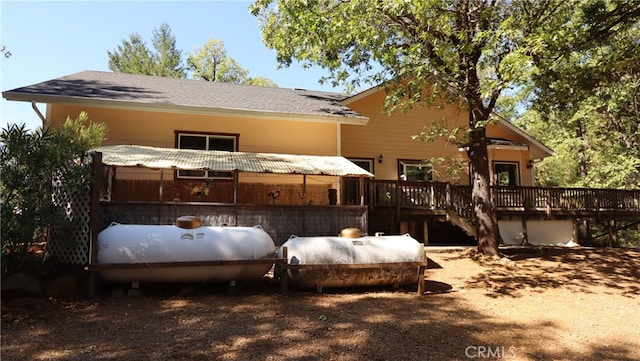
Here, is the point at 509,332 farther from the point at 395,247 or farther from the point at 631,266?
the point at 631,266

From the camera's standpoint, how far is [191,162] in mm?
9539

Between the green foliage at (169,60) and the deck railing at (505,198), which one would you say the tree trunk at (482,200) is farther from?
the green foliage at (169,60)

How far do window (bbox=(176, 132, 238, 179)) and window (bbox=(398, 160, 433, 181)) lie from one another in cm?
686

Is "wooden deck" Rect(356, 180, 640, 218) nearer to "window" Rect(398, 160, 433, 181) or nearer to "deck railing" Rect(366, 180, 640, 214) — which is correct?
"deck railing" Rect(366, 180, 640, 214)

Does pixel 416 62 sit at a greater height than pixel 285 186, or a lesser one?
greater

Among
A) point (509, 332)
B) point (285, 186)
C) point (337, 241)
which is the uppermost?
point (285, 186)

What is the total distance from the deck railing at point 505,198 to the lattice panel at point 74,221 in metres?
8.48

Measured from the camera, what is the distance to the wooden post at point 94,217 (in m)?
6.32

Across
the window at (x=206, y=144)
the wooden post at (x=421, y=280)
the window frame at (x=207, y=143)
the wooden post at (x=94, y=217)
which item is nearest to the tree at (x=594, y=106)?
the wooden post at (x=421, y=280)

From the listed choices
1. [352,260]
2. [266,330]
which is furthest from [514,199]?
[266,330]

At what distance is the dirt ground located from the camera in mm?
4590

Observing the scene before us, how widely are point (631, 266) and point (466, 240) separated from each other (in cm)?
539

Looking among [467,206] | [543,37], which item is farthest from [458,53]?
[467,206]

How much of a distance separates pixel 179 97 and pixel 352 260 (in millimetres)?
8288
